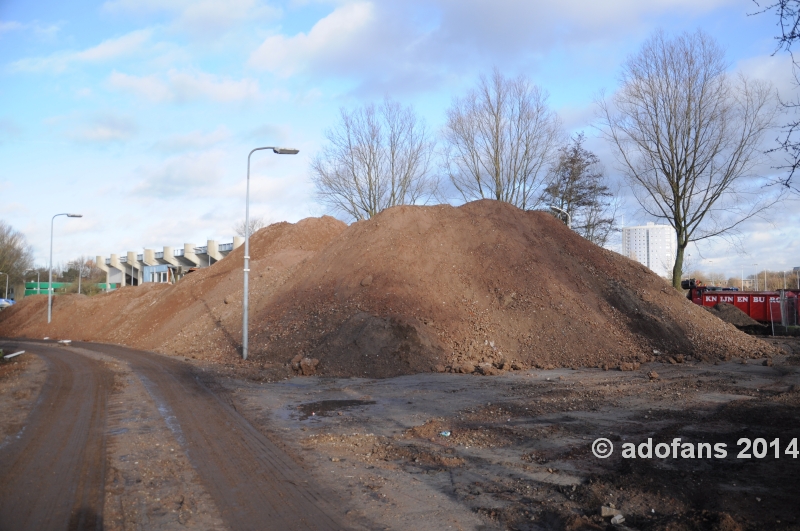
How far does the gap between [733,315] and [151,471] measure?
102ft

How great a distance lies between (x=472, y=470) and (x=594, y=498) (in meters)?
1.66

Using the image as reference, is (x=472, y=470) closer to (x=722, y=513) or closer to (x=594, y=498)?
(x=594, y=498)

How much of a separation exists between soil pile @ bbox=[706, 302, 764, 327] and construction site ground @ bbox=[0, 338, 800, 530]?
654 inches

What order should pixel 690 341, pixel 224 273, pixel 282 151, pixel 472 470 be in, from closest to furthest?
pixel 472 470 → pixel 282 151 → pixel 690 341 → pixel 224 273

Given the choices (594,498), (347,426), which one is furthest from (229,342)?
(594,498)

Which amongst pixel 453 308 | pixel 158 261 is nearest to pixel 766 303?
pixel 453 308

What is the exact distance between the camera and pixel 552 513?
558 cm

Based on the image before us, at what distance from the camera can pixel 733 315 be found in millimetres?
30109

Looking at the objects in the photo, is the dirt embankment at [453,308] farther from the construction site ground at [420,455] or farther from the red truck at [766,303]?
the red truck at [766,303]

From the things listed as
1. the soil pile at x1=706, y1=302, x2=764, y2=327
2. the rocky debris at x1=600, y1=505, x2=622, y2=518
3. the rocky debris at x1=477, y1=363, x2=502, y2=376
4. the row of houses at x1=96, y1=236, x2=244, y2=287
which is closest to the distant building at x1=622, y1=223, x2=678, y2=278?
the row of houses at x1=96, y1=236, x2=244, y2=287

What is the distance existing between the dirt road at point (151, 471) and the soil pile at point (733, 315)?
27474 mm

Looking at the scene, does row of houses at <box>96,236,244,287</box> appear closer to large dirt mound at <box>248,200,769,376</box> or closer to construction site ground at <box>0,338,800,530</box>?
large dirt mound at <box>248,200,769,376</box>

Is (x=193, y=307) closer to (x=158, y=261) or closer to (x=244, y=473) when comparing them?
(x=244, y=473)

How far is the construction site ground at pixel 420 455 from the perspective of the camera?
5.54 metres
